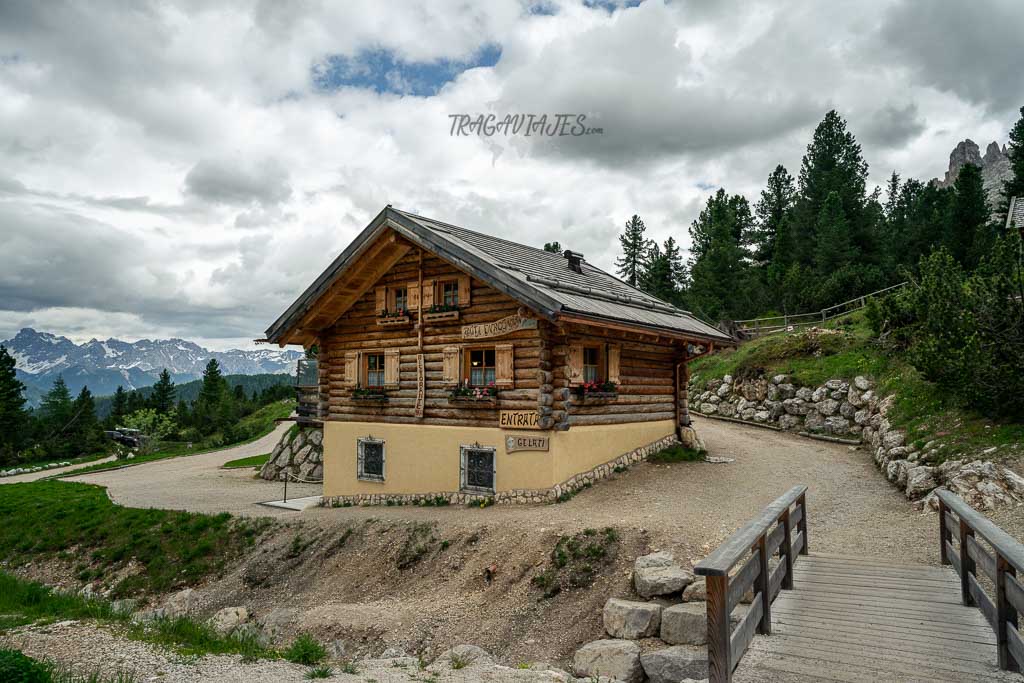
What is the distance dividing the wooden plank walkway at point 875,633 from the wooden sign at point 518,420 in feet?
24.5

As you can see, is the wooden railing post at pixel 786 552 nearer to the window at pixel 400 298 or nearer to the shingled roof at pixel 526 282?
the shingled roof at pixel 526 282

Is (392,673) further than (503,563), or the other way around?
(503,563)

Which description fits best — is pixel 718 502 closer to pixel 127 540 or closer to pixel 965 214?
pixel 127 540

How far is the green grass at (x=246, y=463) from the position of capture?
3208 cm

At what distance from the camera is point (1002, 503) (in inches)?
434

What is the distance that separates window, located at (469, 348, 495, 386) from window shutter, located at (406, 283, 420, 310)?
2.21 m

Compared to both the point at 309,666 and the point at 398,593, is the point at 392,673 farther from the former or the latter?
the point at 398,593

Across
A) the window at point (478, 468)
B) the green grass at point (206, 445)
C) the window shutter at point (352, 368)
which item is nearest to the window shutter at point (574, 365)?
the window at point (478, 468)

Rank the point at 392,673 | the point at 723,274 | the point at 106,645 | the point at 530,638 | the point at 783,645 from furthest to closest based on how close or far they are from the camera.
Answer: the point at 723,274
the point at 530,638
the point at 106,645
the point at 392,673
the point at 783,645

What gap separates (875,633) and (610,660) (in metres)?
3.29

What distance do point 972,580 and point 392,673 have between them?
6872mm

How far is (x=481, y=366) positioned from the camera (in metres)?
16.4

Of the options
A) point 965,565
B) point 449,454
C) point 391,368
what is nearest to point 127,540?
point 391,368

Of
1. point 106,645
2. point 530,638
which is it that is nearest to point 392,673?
point 530,638
